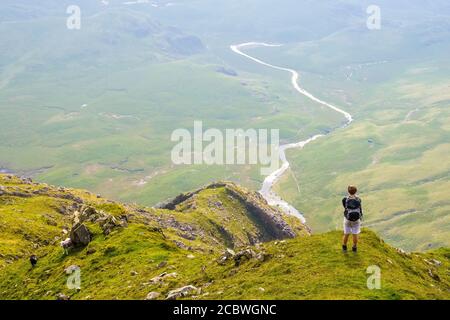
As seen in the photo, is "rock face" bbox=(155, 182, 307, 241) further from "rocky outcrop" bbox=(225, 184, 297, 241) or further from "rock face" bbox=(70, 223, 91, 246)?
"rock face" bbox=(70, 223, 91, 246)

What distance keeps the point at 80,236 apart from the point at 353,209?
123 feet

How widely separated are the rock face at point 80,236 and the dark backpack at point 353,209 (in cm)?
3635

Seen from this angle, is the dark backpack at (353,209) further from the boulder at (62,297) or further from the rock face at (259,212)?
the rock face at (259,212)

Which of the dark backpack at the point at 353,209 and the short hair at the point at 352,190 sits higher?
the short hair at the point at 352,190

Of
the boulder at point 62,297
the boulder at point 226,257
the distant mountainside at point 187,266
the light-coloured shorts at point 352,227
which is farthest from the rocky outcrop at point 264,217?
the light-coloured shorts at point 352,227

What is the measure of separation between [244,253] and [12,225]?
62.1m

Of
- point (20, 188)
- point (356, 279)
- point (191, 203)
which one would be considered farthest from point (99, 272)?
point (191, 203)

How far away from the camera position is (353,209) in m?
47.5

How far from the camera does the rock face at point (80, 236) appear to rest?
70125 mm


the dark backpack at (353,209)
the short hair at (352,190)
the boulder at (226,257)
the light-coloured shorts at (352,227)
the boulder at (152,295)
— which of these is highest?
the short hair at (352,190)
